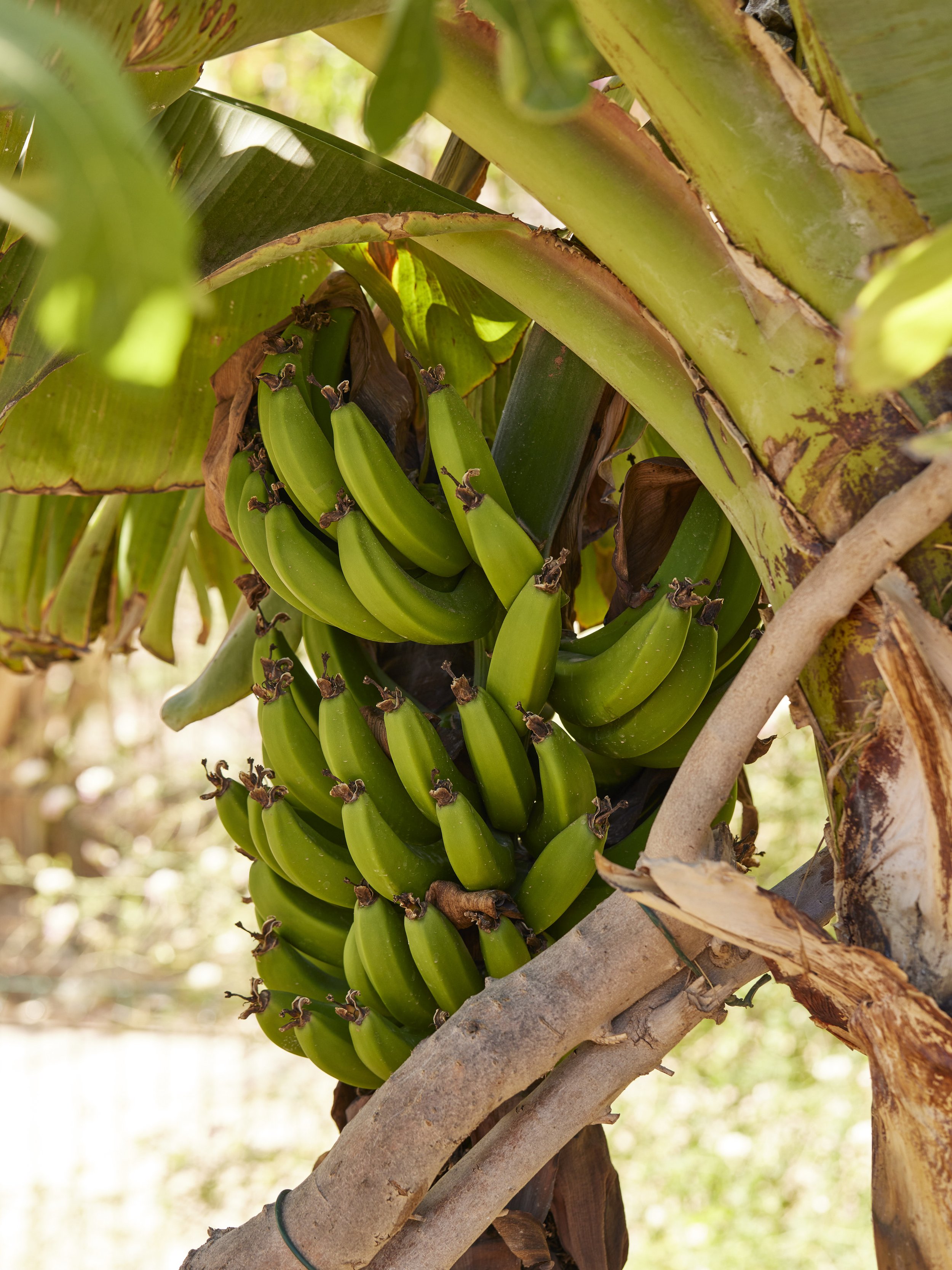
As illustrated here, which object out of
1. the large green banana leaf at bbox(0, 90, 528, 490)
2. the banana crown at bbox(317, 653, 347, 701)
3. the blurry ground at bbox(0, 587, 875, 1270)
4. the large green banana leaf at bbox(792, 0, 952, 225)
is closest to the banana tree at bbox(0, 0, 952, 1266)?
the large green banana leaf at bbox(792, 0, 952, 225)

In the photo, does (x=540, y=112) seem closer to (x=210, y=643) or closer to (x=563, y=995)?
(x=563, y=995)

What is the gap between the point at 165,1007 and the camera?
12.2 feet

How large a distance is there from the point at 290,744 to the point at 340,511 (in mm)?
217

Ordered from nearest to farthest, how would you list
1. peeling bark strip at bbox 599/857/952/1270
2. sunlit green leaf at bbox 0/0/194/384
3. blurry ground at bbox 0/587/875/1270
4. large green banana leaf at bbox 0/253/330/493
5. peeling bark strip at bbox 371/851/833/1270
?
sunlit green leaf at bbox 0/0/194/384
peeling bark strip at bbox 599/857/952/1270
peeling bark strip at bbox 371/851/833/1270
large green banana leaf at bbox 0/253/330/493
blurry ground at bbox 0/587/875/1270

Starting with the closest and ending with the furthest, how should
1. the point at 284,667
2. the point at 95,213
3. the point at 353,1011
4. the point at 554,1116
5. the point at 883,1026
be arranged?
the point at 95,213, the point at 883,1026, the point at 554,1116, the point at 353,1011, the point at 284,667

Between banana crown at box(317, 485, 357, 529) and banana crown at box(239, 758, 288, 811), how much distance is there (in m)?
0.21

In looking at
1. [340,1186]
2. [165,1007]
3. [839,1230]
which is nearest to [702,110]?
[340,1186]

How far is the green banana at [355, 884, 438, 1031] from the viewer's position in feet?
2.54

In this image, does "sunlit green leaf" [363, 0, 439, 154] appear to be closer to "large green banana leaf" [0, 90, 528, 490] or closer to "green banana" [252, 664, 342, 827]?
"large green banana leaf" [0, 90, 528, 490]

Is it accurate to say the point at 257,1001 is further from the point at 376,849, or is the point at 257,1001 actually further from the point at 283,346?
the point at 283,346

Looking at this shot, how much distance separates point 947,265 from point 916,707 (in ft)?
1.05

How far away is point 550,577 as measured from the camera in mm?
729

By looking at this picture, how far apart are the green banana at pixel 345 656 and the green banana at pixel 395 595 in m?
0.11

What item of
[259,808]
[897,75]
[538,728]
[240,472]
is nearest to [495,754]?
[538,728]
